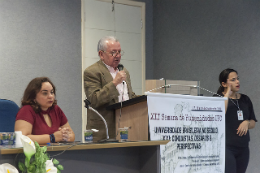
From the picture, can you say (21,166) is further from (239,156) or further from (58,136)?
(239,156)

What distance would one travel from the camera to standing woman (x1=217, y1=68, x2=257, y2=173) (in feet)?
10.1

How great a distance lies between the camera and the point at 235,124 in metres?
3.16

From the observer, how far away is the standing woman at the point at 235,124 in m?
3.07

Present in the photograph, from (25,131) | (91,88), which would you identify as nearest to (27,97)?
(25,131)

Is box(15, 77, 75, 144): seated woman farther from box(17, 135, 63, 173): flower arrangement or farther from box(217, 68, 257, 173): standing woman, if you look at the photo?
box(217, 68, 257, 173): standing woman

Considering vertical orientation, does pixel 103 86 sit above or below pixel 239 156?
above

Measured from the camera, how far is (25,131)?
231 centimetres

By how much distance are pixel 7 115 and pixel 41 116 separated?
0.35 m

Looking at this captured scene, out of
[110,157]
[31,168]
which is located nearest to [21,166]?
[31,168]

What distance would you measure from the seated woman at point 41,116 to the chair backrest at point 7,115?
0.22m

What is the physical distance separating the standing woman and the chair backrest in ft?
6.14

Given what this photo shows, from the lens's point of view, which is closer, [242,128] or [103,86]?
[103,86]

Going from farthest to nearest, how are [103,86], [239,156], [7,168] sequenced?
[239,156], [103,86], [7,168]

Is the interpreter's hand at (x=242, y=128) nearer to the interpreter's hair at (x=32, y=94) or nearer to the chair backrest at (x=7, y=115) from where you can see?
the interpreter's hair at (x=32, y=94)
